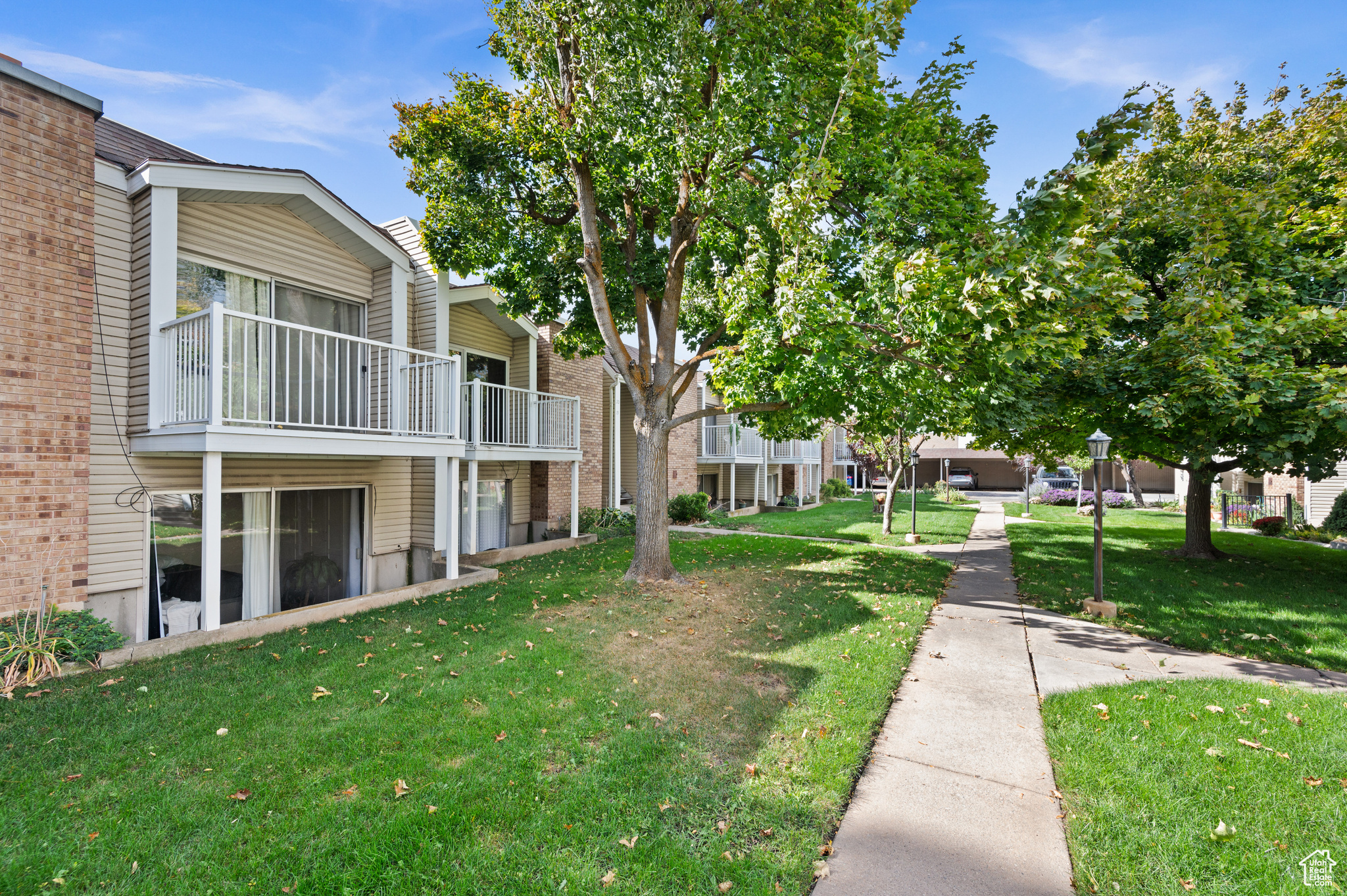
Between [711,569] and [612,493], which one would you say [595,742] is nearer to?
[711,569]

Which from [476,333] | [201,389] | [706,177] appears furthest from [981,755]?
[476,333]

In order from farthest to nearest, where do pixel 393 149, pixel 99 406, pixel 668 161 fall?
pixel 393 149 → pixel 668 161 → pixel 99 406

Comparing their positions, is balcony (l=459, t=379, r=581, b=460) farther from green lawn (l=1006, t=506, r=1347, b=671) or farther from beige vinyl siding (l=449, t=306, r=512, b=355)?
green lawn (l=1006, t=506, r=1347, b=671)

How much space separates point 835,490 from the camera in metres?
31.5

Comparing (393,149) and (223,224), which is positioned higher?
(393,149)

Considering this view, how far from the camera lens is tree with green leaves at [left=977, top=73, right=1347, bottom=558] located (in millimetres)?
7418

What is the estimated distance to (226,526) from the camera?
24.6 ft

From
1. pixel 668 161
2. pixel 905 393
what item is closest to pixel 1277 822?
pixel 905 393

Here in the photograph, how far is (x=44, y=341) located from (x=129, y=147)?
3236mm

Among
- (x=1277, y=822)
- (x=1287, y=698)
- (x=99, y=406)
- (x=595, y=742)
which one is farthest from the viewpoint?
(x=99, y=406)

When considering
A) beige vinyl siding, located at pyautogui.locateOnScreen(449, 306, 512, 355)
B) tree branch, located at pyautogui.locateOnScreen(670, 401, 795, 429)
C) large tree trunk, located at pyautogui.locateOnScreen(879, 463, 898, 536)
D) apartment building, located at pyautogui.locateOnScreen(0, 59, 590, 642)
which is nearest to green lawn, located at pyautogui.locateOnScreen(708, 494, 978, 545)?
large tree trunk, located at pyautogui.locateOnScreen(879, 463, 898, 536)

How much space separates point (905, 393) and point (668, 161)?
4465 mm

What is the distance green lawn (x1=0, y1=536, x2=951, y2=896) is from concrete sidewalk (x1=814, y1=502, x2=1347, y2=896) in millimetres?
233

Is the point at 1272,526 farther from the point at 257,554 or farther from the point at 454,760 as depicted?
the point at 257,554
